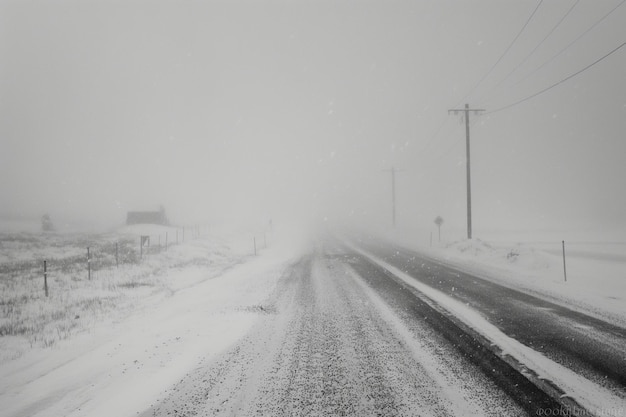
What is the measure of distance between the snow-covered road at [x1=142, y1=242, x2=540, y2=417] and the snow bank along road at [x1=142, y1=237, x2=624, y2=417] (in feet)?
0.04

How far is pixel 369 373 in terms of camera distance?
4.19 m

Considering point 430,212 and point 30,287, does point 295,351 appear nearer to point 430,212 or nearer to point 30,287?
point 30,287

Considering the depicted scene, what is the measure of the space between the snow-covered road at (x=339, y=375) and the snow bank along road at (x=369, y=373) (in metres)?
0.01

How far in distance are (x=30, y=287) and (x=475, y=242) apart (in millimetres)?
21453

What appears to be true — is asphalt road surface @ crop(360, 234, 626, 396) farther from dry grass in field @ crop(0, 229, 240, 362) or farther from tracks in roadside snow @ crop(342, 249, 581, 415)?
dry grass in field @ crop(0, 229, 240, 362)

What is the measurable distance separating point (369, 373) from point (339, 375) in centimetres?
40

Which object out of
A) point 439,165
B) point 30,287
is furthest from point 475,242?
point 439,165

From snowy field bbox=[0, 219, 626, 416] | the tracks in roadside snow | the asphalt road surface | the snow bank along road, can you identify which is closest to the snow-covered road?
the snow bank along road

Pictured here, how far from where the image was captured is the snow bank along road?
3.43 meters

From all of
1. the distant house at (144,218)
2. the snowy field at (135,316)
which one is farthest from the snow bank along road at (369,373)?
the distant house at (144,218)

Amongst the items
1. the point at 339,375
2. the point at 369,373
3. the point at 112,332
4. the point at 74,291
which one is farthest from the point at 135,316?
the point at 369,373

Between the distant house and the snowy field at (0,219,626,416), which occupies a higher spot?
the distant house

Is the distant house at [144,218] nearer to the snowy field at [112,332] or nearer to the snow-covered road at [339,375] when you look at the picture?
the snowy field at [112,332]

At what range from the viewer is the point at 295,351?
16.4 ft
